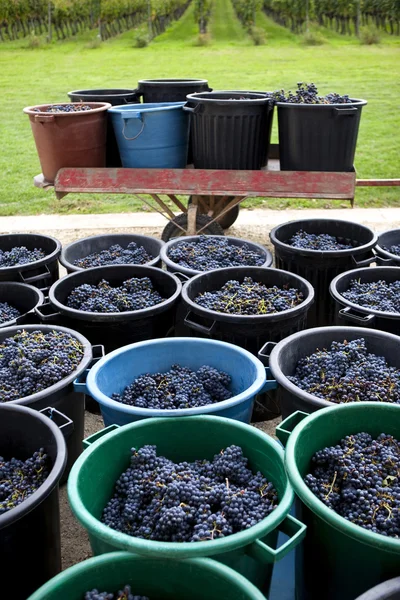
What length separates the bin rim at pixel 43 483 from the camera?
5.50 feet

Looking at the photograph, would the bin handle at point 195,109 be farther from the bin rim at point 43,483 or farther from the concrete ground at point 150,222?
the bin rim at point 43,483

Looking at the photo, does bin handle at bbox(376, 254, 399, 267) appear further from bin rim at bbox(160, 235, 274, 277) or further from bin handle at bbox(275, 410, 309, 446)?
bin handle at bbox(275, 410, 309, 446)

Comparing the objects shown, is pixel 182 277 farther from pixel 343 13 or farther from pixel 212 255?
pixel 343 13

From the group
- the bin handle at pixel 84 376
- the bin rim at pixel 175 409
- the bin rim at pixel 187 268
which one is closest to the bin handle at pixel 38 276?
the bin rim at pixel 187 268

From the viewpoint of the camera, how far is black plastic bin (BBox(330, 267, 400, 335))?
286 cm

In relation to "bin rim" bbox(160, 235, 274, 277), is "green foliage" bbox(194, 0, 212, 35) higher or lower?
higher

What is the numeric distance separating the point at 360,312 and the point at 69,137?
2.66m

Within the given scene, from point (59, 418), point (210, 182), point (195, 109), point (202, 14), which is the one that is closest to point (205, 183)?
point (210, 182)

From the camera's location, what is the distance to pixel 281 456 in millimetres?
1851

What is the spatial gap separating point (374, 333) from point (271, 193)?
6.02 feet

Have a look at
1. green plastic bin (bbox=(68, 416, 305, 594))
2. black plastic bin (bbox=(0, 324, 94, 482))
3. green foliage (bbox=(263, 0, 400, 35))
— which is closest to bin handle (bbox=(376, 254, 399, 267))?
black plastic bin (bbox=(0, 324, 94, 482))

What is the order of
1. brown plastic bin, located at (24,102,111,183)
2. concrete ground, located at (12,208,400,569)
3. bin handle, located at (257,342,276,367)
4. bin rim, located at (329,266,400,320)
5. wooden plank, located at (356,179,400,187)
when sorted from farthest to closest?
concrete ground, located at (12,208,400,569)
wooden plank, located at (356,179,400,187)
brown plastic bin, located at (24,102,111,183)
bin rim, located at (329,266,400,320)
bin handle, located at (257,342,276,367)

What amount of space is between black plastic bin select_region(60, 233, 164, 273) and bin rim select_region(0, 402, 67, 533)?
2.01 meters

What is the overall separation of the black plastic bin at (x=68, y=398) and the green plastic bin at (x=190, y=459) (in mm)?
390
